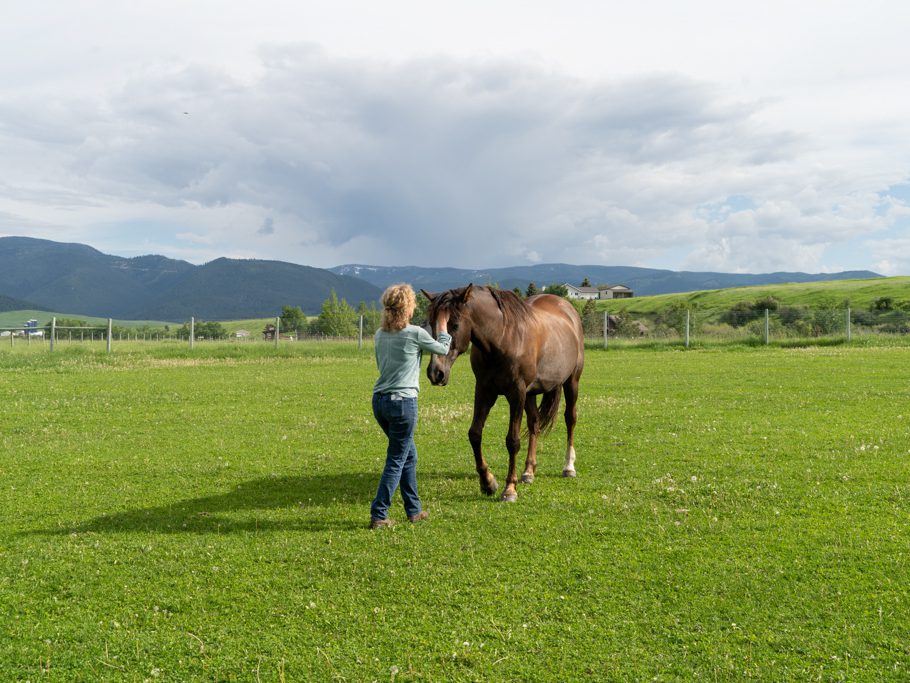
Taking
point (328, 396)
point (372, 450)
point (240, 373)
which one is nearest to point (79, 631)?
point (372, 450)

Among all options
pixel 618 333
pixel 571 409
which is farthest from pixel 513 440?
pixel 618 333

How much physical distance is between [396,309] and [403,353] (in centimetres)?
49

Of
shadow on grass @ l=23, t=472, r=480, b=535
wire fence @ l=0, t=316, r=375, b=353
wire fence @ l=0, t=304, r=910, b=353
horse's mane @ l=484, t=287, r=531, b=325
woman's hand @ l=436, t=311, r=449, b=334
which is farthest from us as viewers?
wire fence @ l=0, t=316, r=375, b=353

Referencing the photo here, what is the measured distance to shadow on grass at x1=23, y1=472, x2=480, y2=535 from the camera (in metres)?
7.16

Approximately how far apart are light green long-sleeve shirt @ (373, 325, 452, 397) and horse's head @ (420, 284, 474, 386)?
21cm

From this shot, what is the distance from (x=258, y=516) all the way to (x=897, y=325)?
47.8m

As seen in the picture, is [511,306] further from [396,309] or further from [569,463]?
[569,463]

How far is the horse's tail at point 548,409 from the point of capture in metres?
10.4

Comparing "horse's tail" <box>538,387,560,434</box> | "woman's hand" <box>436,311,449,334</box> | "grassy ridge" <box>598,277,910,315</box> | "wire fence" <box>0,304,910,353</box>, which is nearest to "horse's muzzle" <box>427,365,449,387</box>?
"woman's hand" <box>436,311,449,334</box>

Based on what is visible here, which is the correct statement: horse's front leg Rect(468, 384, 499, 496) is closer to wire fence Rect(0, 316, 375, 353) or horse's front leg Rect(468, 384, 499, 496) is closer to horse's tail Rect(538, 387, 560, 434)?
horse's tail Rect(538, 387, 560, 434)

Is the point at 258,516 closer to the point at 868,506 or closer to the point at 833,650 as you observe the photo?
the point at 833,650

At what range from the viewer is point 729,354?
111ft

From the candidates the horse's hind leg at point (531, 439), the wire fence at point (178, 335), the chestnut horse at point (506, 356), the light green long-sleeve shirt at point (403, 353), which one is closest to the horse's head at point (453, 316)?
the chestnut horse at point (506, 356)

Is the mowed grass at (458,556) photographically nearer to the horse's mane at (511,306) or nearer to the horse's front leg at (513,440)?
the horse's front leg at (513,440)
